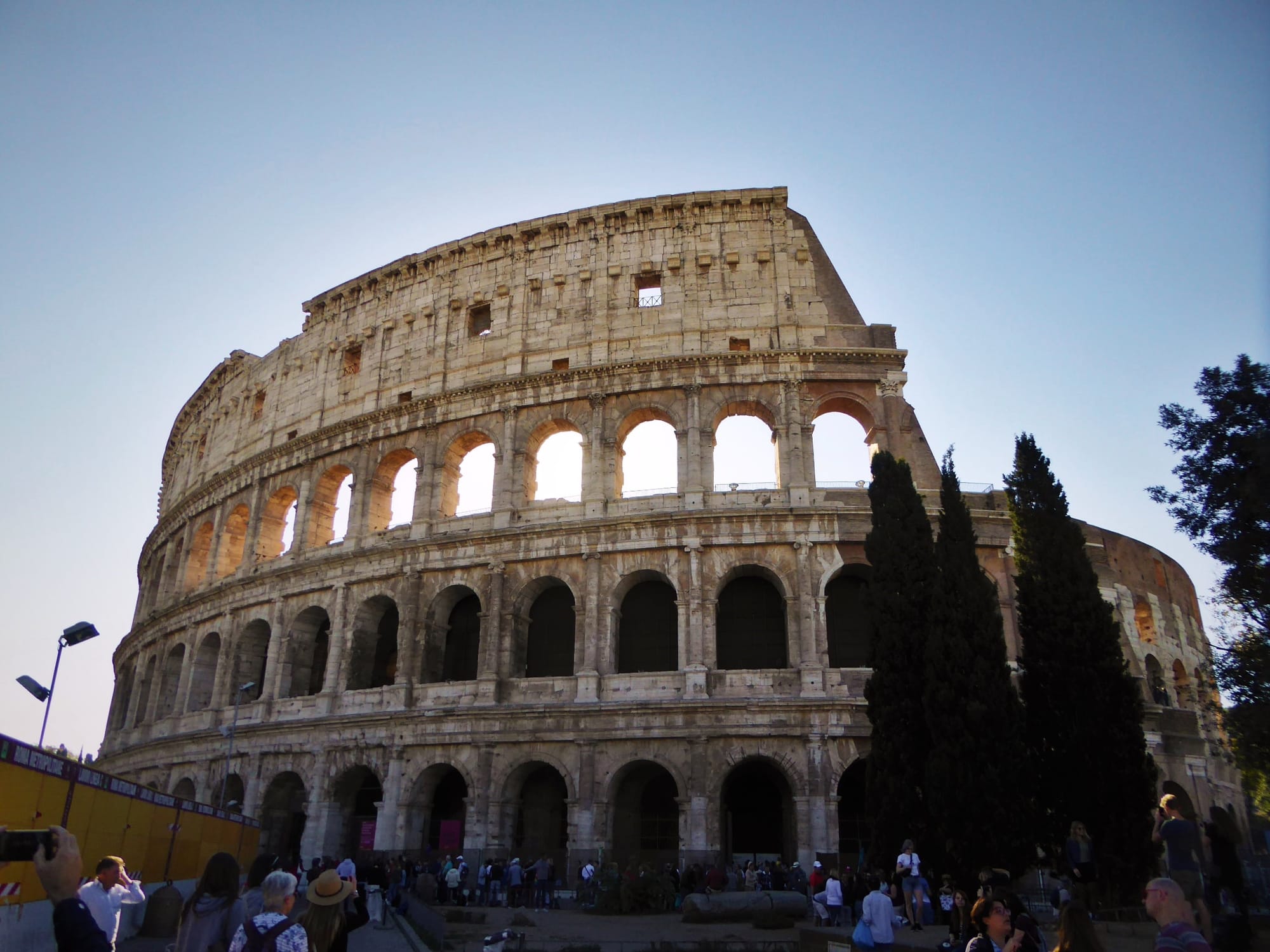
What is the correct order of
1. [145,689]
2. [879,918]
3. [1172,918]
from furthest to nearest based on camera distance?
[145,689], [879,918], [1172,918]

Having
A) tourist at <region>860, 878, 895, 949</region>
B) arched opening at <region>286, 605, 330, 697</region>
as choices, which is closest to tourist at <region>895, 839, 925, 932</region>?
tourist at <region>860, 878, 895, 949</region>

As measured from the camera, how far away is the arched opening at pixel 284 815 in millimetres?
24703

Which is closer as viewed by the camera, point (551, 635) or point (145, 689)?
point (551, 635)

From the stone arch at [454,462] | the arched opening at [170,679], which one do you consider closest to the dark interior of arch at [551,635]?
the stone arch at [454,462]

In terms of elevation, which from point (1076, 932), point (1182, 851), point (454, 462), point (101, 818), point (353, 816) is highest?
point (454, 462)

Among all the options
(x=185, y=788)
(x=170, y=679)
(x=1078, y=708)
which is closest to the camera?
(x=1078, y=708)

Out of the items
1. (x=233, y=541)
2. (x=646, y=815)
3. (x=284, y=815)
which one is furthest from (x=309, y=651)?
(x=646, y=815)

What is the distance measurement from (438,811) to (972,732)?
1450 cm

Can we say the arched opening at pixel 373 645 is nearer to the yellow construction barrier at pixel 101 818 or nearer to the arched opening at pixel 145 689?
the yellow construction barrier at pixel 101 818

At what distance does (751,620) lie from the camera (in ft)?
74.1

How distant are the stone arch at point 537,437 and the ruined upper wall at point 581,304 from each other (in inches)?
55.4

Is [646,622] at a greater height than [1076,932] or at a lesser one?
greater

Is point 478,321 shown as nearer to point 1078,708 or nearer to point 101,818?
point 101,818

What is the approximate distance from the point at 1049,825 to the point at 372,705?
1615 centimetres
